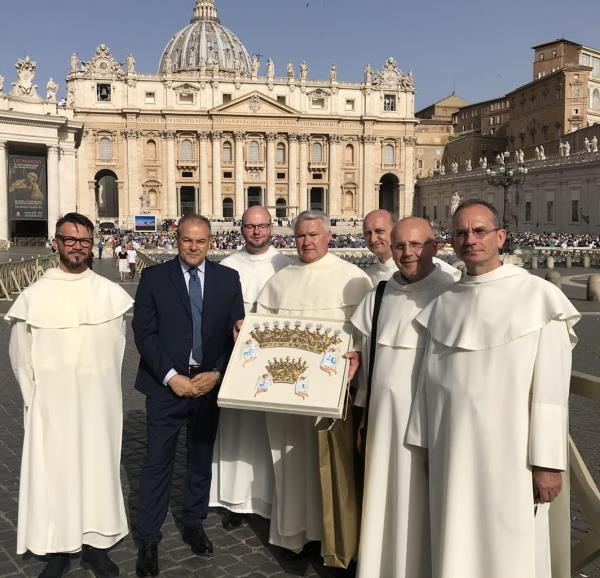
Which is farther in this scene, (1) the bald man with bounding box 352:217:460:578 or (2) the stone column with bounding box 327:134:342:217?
(2) the stone column with bounding box 327:134:342:217

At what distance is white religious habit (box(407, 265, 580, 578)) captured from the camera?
7.82 feet

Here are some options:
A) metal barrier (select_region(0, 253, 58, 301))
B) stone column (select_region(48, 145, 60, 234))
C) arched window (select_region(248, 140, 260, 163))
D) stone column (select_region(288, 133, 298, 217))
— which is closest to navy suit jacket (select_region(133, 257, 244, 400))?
metal barrier (select_region(0, 253, 58, 301))

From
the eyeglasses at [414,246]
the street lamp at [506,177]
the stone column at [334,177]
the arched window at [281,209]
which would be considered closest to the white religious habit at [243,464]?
the eyeglasses at [414,246]

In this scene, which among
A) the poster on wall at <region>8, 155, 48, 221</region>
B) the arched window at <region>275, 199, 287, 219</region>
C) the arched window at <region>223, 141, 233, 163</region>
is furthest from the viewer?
the arched window at <region>275, 199, 287, 219</region>

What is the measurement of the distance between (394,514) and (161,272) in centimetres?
172

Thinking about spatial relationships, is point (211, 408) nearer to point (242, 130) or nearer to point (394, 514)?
point (394, 514)

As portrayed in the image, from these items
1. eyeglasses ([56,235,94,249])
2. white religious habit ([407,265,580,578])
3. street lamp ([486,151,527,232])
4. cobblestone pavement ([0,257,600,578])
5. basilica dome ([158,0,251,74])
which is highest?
basilica dome ([158,0,251,74])

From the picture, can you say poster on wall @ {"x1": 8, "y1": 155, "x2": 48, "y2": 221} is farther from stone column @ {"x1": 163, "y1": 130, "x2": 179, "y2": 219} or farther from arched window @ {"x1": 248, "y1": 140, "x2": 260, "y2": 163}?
arched window @ {"x1": 248, "y1": 140, "x2": 260, "y2": 163}

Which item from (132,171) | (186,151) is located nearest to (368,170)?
(186,151)

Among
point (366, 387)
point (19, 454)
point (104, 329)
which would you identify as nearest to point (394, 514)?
point (366, 387)

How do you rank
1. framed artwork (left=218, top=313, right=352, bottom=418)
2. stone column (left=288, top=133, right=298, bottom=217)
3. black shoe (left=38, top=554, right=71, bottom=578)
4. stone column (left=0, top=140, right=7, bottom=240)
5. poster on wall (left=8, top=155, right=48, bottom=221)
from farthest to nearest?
stone column (left=288, top=133, right=298, bottom=217)
stone column (left=0, top=140, right=7, bottom=240)
poster on wall (left=8, top=155, right=48, bottom=221)
black shoe (left=38, top=554, right=71, bottom=578)
framed artwork (left=218, top=313, right=352, bottom=418)

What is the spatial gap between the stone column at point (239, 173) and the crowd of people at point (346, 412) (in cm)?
5732

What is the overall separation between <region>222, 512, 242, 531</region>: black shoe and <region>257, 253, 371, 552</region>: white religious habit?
0.45 metres

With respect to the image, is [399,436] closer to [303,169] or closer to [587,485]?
[587,485]
